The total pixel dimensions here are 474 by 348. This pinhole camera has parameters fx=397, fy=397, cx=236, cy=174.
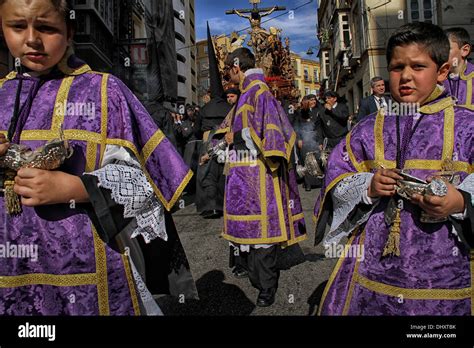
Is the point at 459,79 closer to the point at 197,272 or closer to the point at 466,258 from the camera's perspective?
the point at 466,258

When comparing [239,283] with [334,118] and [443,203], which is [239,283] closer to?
[443,203]

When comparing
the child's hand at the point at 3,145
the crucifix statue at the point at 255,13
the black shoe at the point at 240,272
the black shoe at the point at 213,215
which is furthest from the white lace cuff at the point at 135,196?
the crucifix statue at the point at 255,13

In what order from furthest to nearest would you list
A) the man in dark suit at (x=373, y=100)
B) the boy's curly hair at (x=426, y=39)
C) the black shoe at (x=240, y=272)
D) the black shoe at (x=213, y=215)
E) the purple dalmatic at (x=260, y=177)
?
the black shoe at (x=213, y=215)
the man in dark suit at (x=373, y=100)
the black shoe at (x=240, y=272)
the purple dalmatic at (x=260, y=177)
the boy's curly hair at (x=426, y=39)

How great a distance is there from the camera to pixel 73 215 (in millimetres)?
1453

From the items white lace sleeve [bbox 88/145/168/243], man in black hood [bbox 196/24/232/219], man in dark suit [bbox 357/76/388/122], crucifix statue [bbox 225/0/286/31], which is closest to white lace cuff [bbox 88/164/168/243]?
Result: white lace sleeve [bbox 88/145/168/243]

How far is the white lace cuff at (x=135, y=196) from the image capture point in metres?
1.38

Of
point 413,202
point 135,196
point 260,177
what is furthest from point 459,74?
point 135,196

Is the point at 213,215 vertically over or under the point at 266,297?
over

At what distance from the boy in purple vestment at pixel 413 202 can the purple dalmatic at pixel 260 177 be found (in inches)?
71.1

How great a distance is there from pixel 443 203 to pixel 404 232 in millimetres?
265

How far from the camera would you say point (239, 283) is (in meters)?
4.03

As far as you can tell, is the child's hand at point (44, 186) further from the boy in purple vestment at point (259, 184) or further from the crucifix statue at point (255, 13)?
the crucifix statue at point (255, 13)

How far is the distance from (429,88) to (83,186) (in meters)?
1.44

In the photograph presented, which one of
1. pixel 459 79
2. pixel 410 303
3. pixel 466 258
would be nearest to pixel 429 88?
pixel 466 258
